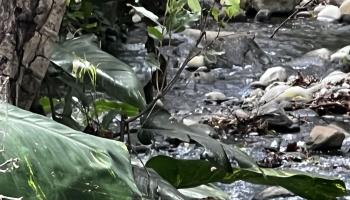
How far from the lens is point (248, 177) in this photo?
1602 mm

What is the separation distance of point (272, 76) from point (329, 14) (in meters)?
2.58

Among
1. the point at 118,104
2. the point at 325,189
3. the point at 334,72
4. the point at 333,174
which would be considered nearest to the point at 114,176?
the point at 325,189

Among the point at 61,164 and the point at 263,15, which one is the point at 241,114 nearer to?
the point at 61,164

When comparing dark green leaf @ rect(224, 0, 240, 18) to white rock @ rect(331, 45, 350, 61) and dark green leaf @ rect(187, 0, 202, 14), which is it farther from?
white rock @ rect(331, 45, 350, 61)

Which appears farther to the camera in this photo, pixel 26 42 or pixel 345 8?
pixel 345 8

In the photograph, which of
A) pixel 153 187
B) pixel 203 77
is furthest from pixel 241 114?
pixel 153 187

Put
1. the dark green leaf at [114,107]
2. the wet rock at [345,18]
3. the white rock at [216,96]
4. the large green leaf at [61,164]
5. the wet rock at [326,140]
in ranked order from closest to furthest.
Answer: the large green leaf at [61,164] < the dark green leaf at [114,107] < the wet rock at [326,140] < the white rock at [216,96] < the wet rock at [345,18]

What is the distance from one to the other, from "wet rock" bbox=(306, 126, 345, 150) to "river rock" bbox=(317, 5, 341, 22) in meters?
3.96

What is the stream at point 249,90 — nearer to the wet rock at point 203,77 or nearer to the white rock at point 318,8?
the wet rock at point 203,77

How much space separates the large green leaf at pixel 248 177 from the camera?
5.16ft

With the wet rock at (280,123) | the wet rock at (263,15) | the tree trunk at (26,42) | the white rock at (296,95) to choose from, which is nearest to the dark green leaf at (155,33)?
the tree trunk at (26,42)

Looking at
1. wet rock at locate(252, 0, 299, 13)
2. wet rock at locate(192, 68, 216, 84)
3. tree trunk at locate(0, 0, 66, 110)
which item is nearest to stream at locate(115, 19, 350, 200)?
wet rock at locate(192, 68, 216, 84)

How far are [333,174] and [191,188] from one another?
1642 mm

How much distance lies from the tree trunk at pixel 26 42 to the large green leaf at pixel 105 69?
0.11 meters
